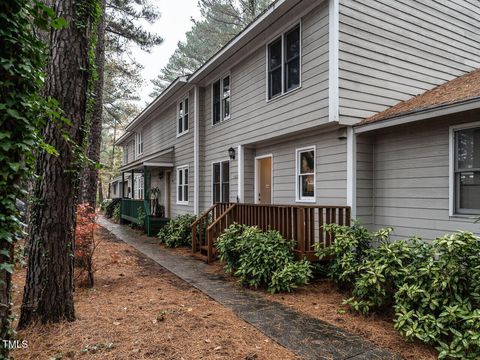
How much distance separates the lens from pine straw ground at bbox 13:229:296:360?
3057 millimetres

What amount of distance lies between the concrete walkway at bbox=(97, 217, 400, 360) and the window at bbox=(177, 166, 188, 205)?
21.0 ft

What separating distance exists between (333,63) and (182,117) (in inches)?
319

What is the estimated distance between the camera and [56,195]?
371cm

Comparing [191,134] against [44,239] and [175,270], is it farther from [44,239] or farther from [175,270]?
[44,239]

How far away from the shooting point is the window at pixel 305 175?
271 inches

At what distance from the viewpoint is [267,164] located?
9.00m

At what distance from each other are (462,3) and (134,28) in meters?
11.2

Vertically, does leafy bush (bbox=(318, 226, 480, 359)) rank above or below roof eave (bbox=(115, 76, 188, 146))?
below

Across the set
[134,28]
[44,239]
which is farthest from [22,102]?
[134,28]

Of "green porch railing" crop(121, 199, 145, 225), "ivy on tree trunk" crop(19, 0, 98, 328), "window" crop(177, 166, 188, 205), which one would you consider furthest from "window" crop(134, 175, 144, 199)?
"ivy on tree trunk" crop(19, 0, 98, 328)

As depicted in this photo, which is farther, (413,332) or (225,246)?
(225,246)

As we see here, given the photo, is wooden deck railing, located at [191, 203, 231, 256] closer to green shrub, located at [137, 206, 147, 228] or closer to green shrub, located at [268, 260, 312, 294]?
green shrub, located at [268, 260, 312, 294]

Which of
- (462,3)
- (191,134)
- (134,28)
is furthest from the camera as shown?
(134,28)

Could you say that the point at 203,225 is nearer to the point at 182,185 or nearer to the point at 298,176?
the point at 298,176
